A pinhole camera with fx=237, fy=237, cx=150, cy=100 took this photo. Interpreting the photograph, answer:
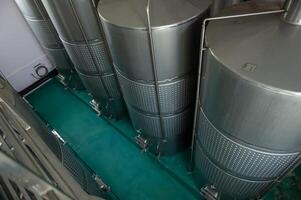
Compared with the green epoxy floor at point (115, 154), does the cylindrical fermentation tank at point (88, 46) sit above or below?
above

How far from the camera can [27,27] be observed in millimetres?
4395

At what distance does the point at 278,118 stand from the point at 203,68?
0.66 metres

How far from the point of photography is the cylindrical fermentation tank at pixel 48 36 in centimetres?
350

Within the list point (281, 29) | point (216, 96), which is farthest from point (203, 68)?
point (281, 29)

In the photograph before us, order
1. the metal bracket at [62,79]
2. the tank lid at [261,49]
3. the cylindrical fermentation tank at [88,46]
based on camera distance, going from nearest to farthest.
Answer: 1. the tank lid at [261,49]
2. the cylindrical fermentation tank at [88,46]
3. the metal bracket at [62,79]

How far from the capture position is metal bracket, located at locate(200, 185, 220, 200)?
2.55 meters

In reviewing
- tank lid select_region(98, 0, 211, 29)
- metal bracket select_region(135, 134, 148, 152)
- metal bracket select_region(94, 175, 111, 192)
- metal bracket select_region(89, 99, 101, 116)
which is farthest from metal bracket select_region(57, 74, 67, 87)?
tank lid select_region(98, 0, 211, 29)

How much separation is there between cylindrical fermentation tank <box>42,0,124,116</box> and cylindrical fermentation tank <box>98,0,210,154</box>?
0.54 m

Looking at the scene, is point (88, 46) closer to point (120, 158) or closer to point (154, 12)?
point (154, 12)

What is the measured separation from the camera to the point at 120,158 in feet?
11.4

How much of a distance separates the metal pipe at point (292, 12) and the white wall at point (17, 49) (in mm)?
4259

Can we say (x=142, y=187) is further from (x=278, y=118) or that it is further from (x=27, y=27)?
(x=27, y=27)

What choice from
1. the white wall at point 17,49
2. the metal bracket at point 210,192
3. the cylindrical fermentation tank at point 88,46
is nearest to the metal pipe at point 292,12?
the metal bracket at point 210,192

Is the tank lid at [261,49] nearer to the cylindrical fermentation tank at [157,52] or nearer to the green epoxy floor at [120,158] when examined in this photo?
the cylindrical fermentation tank at [157,52]
